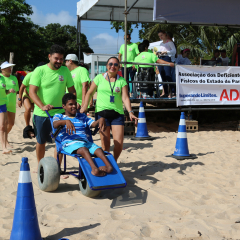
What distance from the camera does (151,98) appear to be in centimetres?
980

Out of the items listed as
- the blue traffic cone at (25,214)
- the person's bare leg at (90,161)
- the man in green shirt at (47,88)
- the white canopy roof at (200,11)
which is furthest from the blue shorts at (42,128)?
the white canopy roof at (200,11)

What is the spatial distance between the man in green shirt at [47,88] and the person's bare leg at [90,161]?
982 millimetres

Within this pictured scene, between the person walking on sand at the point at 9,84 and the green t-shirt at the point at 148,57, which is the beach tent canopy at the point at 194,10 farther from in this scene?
the person walking on sand at the point at 9,84

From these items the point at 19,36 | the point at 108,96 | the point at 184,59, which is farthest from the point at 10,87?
the point at 19,36

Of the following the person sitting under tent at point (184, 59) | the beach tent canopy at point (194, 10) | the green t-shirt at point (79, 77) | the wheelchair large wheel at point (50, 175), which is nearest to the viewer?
the wheelchair large wheel at point (50, 175)

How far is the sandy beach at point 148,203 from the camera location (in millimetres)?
3107

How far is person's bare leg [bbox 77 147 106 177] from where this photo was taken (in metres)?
3.80

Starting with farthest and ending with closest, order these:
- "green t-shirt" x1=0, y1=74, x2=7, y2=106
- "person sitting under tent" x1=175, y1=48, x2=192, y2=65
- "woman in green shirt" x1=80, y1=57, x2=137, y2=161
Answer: "person sitting under tent" x1=175, y1=48, x2=192, y2=65
"green t-shirt" x1=0, y1=74, x2=7, y2=106
"woman in green shirt" x1=80, y1=57, x2=137, y2=161

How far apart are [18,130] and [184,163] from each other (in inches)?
241

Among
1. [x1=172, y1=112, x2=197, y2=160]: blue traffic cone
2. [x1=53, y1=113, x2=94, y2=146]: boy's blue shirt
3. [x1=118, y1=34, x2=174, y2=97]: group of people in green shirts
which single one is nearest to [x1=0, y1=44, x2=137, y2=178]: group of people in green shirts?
[x1=53, y1=113, x2=94, y2=146]: boy's blue shirt

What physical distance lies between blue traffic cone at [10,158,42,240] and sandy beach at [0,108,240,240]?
0.85 feet

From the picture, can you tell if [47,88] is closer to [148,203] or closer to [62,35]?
[148,203]

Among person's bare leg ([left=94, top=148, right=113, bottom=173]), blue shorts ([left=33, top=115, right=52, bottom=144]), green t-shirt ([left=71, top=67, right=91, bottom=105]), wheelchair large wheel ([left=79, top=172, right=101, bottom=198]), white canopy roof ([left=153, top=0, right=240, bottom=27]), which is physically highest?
white canopy roof ([left=153, top=0, right=240, bottom=27])

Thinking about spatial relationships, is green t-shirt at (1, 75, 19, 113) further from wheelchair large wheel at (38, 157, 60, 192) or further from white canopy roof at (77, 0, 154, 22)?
white canopy roof at (77, 0, 154, 22)
